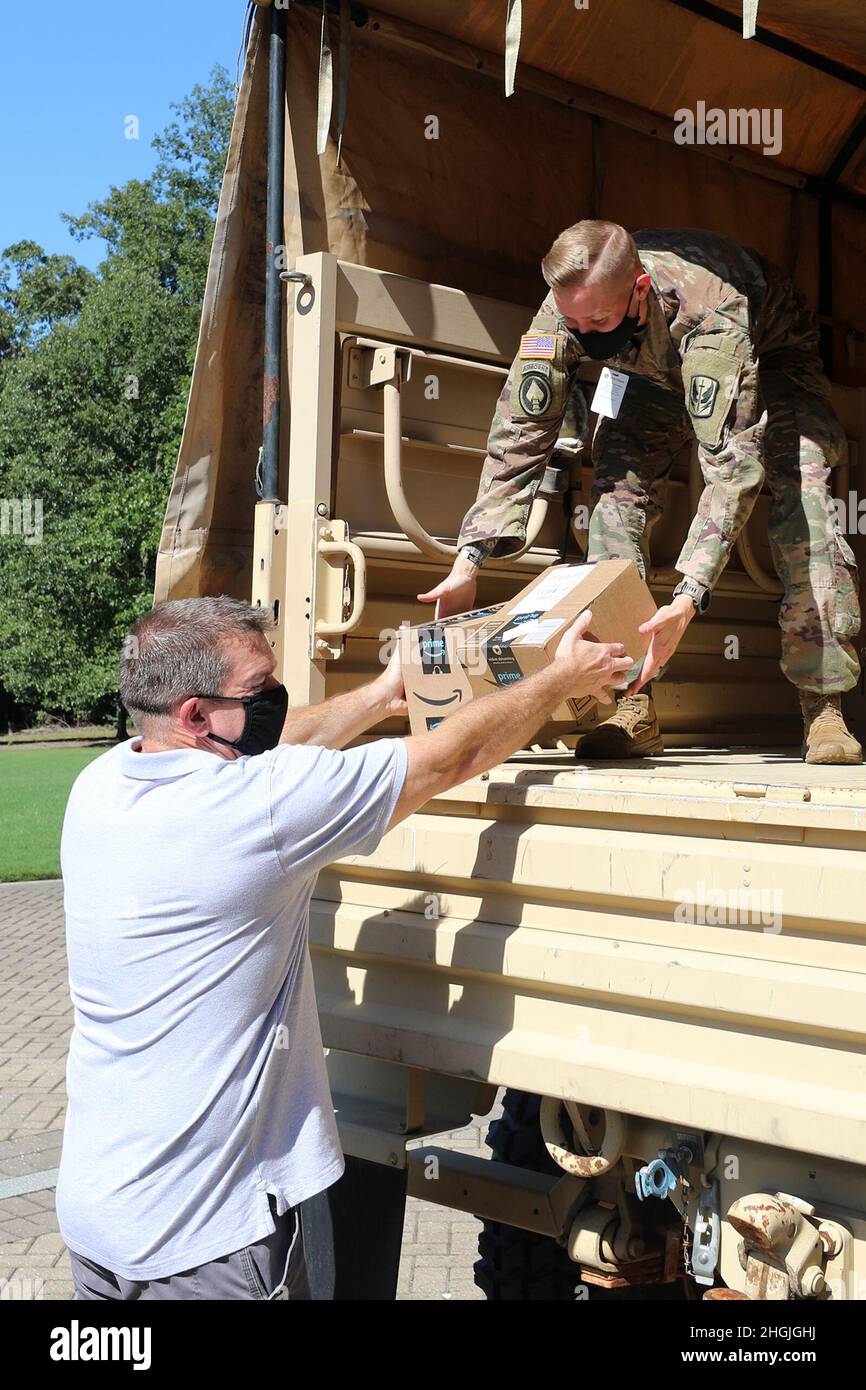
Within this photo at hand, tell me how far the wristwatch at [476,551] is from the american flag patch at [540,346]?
0.45 meters

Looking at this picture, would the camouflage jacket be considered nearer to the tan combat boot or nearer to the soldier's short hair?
the soldier's short hair

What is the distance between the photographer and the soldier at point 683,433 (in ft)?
9.90

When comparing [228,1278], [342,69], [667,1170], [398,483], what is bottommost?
[228,1278]

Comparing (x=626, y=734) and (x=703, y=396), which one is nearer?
(x=703, y=396)

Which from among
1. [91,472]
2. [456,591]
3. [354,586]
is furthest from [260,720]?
[91,472]

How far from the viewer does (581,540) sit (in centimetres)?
362

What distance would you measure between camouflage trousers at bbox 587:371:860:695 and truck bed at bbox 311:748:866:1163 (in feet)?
1.99

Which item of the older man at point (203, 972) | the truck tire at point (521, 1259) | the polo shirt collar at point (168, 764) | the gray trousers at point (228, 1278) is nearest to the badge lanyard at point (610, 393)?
the older man at point (203, 972)

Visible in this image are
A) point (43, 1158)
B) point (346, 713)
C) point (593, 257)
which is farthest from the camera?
point (43, 1158)

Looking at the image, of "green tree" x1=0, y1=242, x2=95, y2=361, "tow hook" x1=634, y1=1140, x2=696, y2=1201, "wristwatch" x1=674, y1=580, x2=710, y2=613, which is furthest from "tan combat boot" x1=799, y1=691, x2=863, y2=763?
"green tree" x1=0, y1=242, x2=95, y2=361

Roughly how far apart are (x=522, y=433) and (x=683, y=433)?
544mm

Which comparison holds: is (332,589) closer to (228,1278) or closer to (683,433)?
(683,433)

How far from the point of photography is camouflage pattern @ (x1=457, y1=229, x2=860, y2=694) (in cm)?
306

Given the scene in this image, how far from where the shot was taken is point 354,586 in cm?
302
